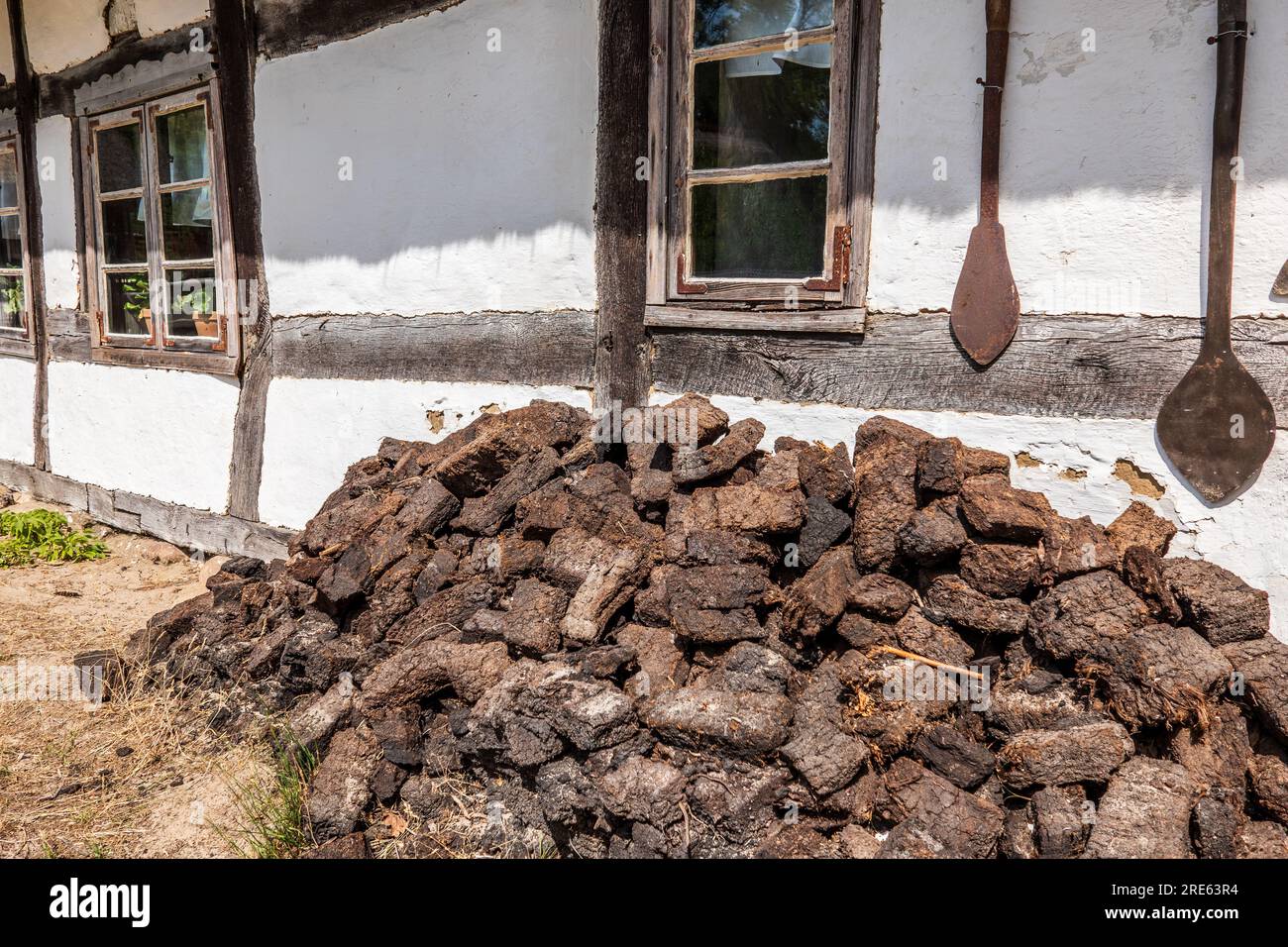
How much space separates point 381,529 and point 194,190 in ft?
10.5

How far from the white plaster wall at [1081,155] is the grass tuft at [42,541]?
5.66 m

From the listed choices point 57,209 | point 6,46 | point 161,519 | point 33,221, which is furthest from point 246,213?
point 6,46

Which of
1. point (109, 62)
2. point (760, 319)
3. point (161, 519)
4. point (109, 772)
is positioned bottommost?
point (109, 772)

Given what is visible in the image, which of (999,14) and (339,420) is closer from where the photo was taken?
(999,14)

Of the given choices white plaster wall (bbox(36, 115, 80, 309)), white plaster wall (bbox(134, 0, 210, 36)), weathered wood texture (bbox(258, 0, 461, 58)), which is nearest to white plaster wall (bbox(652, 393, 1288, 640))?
weathered wood texture (bbox(258, 0, 461, 58))

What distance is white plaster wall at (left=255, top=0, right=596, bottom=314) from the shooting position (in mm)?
3887

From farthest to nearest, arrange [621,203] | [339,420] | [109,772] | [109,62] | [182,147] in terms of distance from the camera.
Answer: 1. [109,62]
2. [182,147]
3. [339,420]
4. [621,203]
5. [109,772]

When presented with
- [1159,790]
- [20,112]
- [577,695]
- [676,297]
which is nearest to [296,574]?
[577,695]

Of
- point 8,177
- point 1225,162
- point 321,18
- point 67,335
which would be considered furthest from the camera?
Result: point 8,177

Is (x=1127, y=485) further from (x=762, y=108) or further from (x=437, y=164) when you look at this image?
(x=437, y=164)

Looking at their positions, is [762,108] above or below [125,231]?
above

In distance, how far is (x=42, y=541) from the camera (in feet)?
20.1

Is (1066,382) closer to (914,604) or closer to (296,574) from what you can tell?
(914,604)

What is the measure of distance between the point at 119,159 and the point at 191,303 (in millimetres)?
1338
